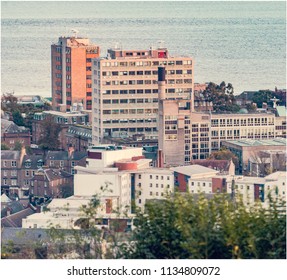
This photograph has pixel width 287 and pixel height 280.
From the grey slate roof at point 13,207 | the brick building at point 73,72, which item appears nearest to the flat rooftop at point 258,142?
the grey slate roof at point 13,207

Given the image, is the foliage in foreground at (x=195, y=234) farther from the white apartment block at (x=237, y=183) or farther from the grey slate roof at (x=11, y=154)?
the grey slate roof at (x=11, y=154)

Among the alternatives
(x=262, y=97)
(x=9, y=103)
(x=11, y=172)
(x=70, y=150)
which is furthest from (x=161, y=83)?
(x=9, y=103)

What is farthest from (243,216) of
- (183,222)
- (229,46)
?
(229,46)

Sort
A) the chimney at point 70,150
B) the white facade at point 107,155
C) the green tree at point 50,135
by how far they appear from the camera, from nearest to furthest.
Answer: the white facade at point 107,155
the chimney at point 70,150
the green tree at point 50,135

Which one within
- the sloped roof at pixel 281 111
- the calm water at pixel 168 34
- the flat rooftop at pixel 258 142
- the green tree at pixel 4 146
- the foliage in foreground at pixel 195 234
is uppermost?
the calm water at pixel 168 34

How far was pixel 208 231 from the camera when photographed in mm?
5105

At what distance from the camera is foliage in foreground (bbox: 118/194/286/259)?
5.07 meters

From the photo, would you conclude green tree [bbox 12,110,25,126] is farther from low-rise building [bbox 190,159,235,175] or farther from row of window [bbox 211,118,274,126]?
low-rise building [bbox 190,159,235,175]

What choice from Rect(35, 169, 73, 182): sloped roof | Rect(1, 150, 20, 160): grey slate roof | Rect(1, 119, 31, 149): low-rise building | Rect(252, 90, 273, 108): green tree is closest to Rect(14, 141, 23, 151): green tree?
Rect(1, 119, 31, 149): low-rise building

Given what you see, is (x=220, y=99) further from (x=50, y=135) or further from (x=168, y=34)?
(x=168, y=34)

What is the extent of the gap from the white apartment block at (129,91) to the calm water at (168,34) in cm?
394

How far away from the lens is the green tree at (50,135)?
1734 centimetres

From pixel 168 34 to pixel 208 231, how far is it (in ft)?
74.8

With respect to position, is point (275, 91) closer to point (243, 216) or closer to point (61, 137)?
point (61, 137)
